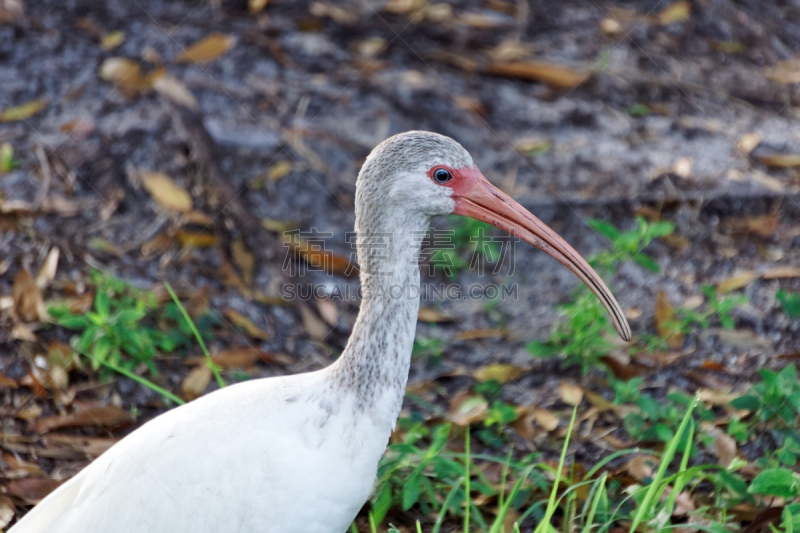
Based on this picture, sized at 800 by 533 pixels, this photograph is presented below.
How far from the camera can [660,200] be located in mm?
4668

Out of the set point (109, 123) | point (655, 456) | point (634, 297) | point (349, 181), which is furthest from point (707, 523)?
point (109, 123)

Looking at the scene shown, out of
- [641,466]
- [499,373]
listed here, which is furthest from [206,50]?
[641,466]

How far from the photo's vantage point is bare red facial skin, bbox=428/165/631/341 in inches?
100

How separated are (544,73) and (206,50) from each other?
2442 millimetres

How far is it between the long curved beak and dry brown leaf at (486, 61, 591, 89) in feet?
10.2

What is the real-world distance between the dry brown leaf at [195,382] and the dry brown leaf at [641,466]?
196 centimetres

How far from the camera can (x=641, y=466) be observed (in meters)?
3.09

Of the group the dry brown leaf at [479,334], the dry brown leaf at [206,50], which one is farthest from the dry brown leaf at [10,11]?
the dry brown leaf at [479,334]

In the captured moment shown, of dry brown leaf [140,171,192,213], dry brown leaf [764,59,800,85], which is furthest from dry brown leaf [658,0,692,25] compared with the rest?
dry brown leaf [140,171,192,213]

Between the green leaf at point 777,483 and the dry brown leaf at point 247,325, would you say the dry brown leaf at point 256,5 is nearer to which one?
the dry brown leaf at point 247,325

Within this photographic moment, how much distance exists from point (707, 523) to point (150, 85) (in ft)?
13.9

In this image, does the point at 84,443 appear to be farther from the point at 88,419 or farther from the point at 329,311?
the point at 329,311

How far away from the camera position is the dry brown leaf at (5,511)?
3.03 meters

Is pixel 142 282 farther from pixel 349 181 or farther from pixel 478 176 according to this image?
pixel 478 176
